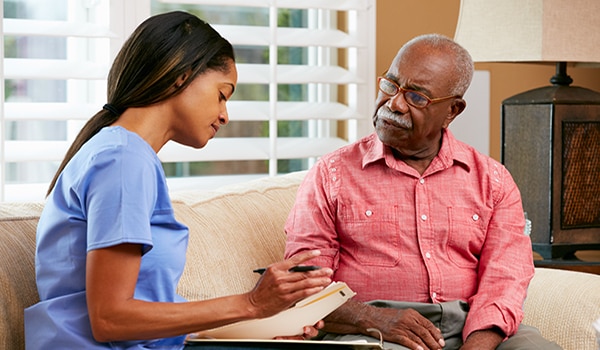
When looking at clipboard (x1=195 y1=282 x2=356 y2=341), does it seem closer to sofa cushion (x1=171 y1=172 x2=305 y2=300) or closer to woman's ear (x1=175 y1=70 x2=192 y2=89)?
sofa cushion (x1=171 y1=172 x2=305 y2=300)

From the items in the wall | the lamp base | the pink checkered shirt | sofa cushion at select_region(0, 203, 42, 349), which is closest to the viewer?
sofa cushion at select_region(0, 203, 42, 349)

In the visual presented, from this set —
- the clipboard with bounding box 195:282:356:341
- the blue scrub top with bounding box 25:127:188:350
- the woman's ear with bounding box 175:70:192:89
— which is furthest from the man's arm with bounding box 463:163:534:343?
the woman's ear with bounding box 175:70:192:89

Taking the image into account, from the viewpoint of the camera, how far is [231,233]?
6.54ft

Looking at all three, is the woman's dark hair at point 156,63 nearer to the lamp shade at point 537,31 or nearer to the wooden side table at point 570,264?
the lamp shade at point 537,31

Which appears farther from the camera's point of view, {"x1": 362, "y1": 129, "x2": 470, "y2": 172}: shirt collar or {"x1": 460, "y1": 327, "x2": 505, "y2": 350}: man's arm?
{"x1": 362, "y1": 129, "x2": 470, "y2": 172}: shirt collar

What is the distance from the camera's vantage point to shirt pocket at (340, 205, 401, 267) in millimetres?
1908

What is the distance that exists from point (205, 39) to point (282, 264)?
1.34 feet

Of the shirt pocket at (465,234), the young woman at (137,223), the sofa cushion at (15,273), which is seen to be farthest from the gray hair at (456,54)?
the sofa cushion at (15,273)

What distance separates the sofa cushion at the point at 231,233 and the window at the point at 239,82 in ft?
1.62

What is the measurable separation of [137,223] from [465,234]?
897 mm

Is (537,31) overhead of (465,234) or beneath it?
overhead

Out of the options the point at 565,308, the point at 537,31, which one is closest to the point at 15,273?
the point at 565,308

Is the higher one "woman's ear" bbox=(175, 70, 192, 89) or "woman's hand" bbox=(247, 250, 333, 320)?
"woman's ear" bbox=(175, 70, 192, 89)

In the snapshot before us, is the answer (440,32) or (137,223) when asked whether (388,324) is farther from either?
(440,32)
